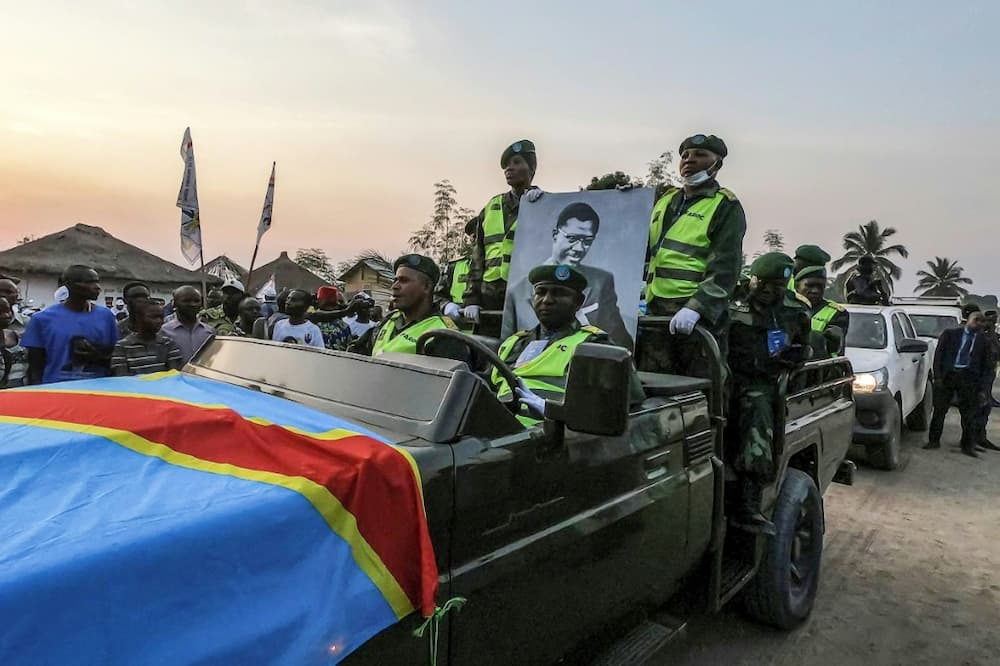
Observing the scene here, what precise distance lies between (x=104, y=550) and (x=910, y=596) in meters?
4.78

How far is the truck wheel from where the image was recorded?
10188mm

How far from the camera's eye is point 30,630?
3.52 feet

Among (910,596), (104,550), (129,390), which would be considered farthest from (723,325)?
(104,550)

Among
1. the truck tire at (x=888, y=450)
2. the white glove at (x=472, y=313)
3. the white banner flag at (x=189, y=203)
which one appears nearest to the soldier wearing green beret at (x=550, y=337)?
the white glove at (x=472, y=313)

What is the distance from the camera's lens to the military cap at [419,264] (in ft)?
13.0

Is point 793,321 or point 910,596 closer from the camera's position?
point 793,321

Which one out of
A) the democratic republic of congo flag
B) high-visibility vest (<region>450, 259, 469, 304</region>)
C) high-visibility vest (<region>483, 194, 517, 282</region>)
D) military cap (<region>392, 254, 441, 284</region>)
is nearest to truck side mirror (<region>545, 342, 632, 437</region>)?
the democratic republic of congo flag

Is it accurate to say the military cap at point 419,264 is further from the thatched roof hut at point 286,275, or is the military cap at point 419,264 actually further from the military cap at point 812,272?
the thatched roof hut at point 286,275

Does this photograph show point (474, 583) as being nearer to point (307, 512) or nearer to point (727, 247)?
point (307, 512)

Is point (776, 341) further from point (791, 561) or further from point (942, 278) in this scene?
point (942, 278)

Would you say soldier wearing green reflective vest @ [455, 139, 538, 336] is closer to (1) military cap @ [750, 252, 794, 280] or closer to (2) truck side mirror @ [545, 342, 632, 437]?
(1) military cap @ [750, 252, 794, 280]

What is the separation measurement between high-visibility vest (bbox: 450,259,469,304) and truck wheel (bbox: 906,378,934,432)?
8.36 metres

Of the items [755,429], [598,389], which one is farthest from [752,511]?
[598,389]

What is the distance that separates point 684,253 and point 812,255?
11.2ft
